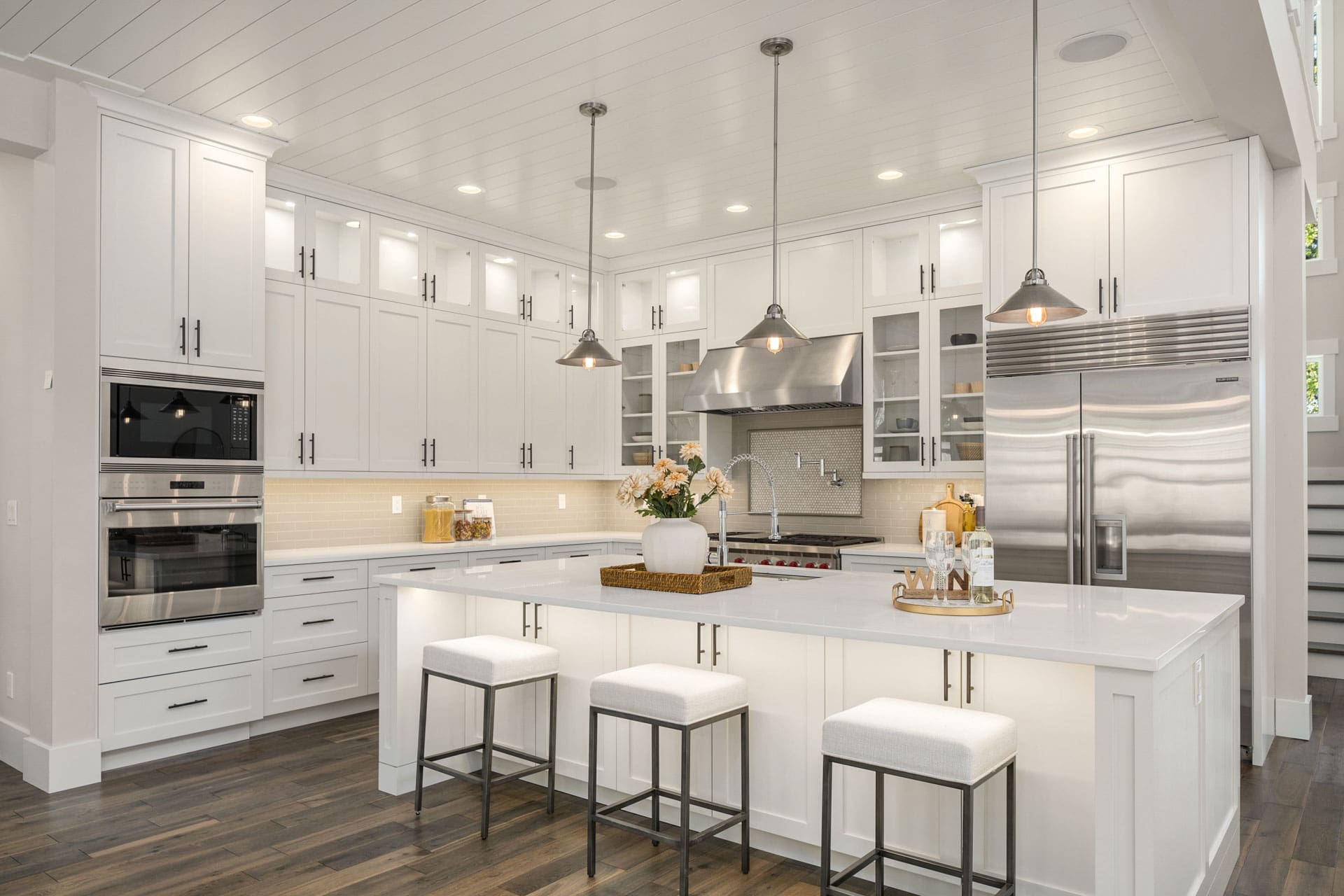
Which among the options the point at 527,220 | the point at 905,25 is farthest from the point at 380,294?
the point at 905,25

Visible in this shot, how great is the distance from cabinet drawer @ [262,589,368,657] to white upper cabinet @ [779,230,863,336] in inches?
124

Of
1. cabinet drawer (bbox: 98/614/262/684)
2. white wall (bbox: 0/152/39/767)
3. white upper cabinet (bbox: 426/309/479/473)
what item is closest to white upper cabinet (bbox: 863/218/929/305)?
white upper cabinet (bbox: 426/309/479/473)

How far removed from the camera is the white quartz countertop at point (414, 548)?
15.8 ft

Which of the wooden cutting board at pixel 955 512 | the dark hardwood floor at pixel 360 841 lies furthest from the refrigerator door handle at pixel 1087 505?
the dark hardwood floor at pixel 360 841

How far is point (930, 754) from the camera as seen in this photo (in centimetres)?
230

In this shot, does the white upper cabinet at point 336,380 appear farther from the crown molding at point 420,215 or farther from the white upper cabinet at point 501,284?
the white upper cabinet at point 501,284

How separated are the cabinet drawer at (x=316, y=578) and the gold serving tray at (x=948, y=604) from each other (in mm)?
3132

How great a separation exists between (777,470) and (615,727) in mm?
3293

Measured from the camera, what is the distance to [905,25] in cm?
336

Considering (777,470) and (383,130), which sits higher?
(383,130)

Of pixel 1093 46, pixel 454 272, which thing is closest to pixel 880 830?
pixel 1093 46

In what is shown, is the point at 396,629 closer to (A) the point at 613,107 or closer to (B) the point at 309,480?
(B) the point at 309,480

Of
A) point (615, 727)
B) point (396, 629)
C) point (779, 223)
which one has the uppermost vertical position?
point (779, 223)

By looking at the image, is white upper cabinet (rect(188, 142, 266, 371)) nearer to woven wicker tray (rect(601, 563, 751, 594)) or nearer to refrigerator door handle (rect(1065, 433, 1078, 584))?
woven wicker tray (rect(601, 563, 751, 594))
